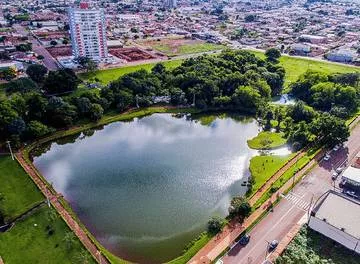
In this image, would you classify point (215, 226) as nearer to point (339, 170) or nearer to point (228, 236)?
point (228, 236)

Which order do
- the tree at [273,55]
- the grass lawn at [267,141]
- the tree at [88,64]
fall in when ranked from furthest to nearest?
the tree at [273,55] → the tree at [88,64] → the grass lawn at [267,141]

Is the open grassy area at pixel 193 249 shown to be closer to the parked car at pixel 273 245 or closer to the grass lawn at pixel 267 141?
the parked car at pixel 273 245

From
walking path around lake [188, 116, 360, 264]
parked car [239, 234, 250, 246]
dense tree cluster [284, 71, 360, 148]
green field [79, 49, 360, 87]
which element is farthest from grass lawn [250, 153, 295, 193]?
green field [79, 49, 360, 87]

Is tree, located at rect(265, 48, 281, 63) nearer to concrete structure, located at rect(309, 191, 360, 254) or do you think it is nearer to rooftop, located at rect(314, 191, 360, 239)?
rooftop, located at rect(314, 191, 360, 239)

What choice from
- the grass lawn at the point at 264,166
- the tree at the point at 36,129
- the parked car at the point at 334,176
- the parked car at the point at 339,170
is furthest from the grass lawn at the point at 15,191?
the parked car at the point at 339,170

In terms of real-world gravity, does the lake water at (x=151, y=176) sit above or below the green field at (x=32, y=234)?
below
